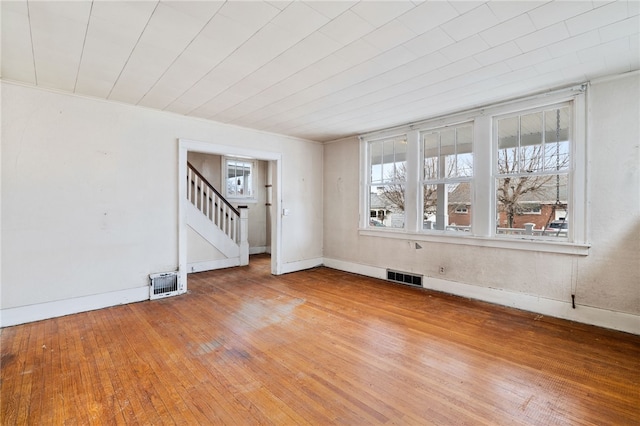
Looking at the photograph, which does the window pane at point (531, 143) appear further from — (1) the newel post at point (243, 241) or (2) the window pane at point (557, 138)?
(1) the newel post at point (243, 241)

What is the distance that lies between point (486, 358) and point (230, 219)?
213 inches

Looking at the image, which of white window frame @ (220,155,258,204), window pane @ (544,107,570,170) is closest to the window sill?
window pane @ (544,107,570,170)

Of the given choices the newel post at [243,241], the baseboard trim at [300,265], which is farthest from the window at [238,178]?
the baseboard trim at [300,265]

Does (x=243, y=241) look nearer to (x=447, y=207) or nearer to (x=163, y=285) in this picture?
(x=163, y=285)

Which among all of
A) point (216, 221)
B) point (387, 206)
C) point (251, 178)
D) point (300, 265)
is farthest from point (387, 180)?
point (251, 178)

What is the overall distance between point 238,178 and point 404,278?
5213 millimetres

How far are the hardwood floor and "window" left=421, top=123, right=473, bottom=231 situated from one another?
1320 millimetres

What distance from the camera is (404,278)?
4.92m

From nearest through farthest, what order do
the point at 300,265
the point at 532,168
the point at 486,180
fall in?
the point at 532,168 → the point at 486,180 → the point at 300,265

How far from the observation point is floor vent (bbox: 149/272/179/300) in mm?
4083

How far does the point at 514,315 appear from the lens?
3.50 meters

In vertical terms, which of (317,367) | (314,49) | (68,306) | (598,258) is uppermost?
(314,49)

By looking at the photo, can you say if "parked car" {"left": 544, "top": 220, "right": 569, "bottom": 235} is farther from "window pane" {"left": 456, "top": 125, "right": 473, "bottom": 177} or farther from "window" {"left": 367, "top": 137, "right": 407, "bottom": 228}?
"window" {"left": 367, "top": 137, "right": 407, "bottom": 228}

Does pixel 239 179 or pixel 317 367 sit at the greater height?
pixel 239 179
